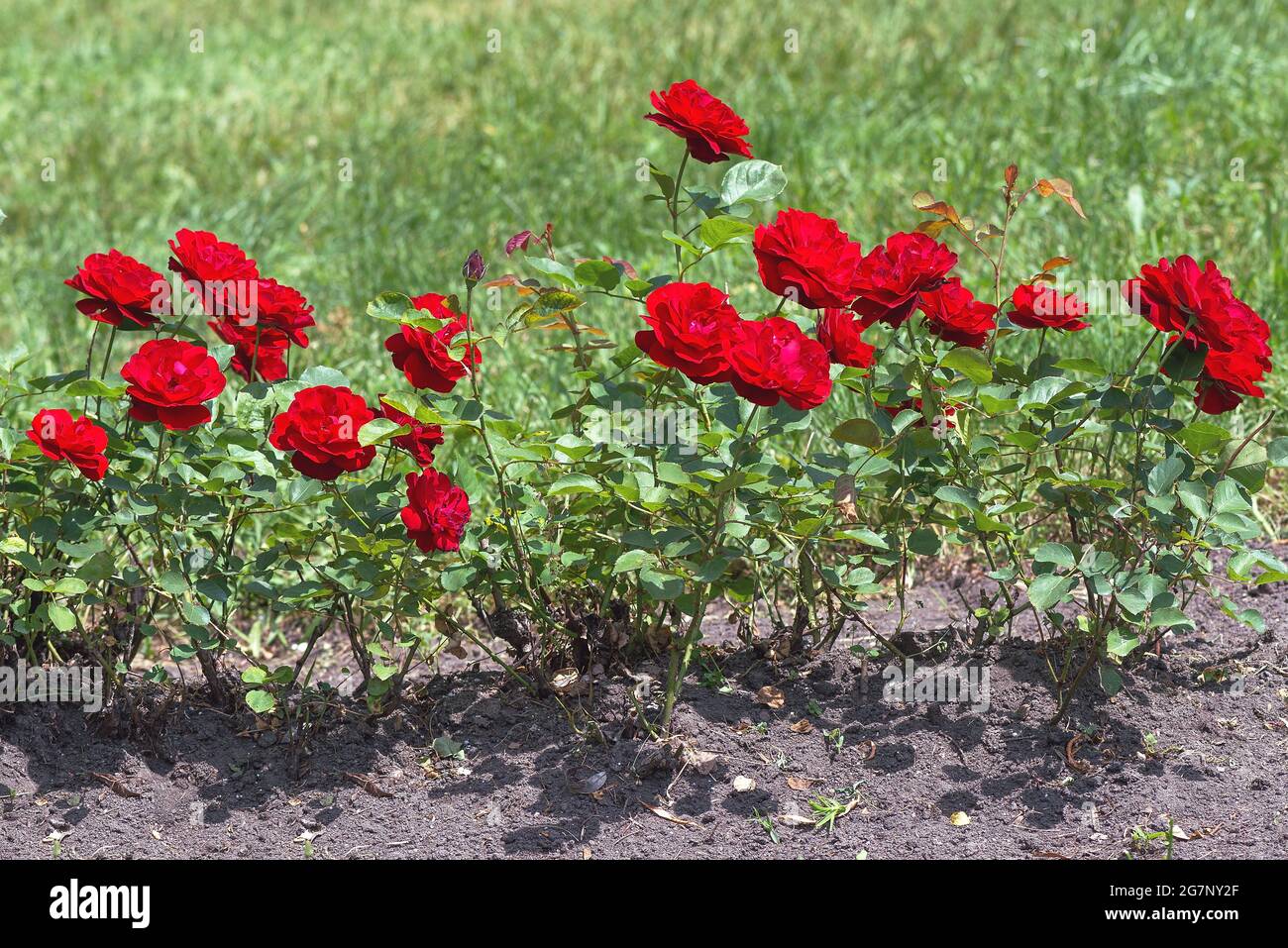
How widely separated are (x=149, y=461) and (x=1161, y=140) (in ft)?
12.0

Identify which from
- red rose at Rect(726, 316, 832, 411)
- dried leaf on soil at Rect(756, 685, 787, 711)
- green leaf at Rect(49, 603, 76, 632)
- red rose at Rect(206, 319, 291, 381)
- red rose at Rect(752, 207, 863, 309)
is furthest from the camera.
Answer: dried leaf on soil at Rect(756, 685, 787, 711)

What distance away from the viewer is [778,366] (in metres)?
2.02

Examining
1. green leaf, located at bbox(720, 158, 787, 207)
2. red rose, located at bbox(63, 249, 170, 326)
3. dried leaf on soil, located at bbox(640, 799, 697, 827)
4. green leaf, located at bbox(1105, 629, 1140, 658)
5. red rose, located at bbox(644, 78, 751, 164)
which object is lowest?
dried leaf on soil, located at bbox(640, 799, 697, 827)

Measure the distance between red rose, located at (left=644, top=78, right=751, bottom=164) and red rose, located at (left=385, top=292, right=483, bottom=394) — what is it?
18.0 inches

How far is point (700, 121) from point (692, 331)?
0.42m

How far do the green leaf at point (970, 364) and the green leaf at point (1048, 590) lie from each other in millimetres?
323

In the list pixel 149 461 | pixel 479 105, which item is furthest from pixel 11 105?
pixel 149 461

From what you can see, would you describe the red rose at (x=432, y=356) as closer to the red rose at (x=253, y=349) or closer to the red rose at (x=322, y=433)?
the red rose at (x=322, y=433)

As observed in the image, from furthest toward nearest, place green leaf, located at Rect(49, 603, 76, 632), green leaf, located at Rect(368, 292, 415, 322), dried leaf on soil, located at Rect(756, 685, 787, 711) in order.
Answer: dried leaf on soil, located at Rect(756, 685, 787, 711) → green leaf, located at Rect(49, 603, 76, 632) → green leaf, located at Rect(368, 292, 415, 322)

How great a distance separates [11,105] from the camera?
6082mm

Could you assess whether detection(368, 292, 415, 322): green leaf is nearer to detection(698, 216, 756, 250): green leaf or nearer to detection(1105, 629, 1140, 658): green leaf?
detection(698, 216, 756, 250): green leaf

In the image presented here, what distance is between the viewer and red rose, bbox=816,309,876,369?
2293 millimetres

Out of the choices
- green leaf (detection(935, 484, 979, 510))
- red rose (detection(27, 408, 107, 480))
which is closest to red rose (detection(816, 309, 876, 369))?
green leaf (detection(935, 484, 979, 510))
